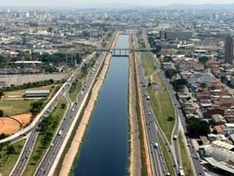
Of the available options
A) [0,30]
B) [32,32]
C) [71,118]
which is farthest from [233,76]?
[0,30]

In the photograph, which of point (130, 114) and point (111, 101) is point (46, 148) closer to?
point (130, 114)

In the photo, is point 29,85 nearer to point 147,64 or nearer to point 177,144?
point 147,64

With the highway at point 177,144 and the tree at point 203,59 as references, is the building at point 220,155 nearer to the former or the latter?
the highway at point 177,144

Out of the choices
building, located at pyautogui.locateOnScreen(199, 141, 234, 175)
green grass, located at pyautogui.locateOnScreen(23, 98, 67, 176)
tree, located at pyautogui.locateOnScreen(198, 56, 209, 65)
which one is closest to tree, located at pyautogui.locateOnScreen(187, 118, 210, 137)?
building, located at pyautogui.locateOnScreen(199, 141, 234, 175)

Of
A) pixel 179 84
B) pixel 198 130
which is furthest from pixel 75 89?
pixel 198 130

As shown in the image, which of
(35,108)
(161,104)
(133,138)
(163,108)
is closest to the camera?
(133,138)
